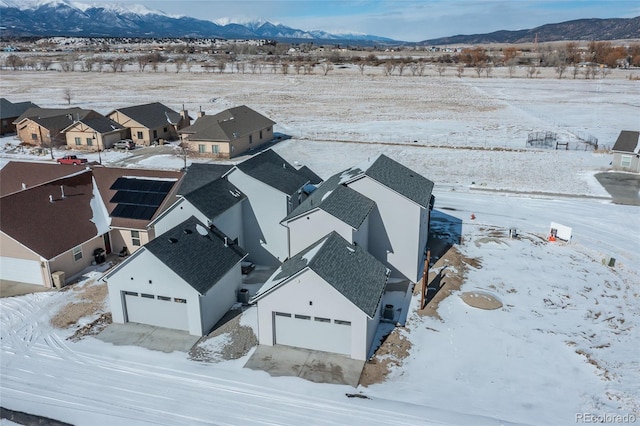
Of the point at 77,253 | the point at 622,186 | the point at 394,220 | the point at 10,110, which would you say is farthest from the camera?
the point at 10,110

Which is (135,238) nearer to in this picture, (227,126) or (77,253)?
(77,253)

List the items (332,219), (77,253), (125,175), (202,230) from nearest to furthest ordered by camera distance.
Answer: (332,219) < (202,230) < (77,253) < (125,175)

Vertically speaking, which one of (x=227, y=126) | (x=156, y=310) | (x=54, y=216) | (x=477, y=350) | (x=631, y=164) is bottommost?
(x=477, y=350)

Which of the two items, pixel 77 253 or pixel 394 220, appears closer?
pixel 394 220

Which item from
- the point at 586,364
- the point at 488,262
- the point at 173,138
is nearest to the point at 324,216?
the point at 488,262

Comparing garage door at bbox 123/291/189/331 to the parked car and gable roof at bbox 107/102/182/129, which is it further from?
gable roof at bbox 107/102/182/129

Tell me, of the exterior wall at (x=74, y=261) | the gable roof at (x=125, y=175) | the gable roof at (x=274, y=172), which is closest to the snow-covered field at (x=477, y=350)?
the exterior wall at (x=74, y=261)

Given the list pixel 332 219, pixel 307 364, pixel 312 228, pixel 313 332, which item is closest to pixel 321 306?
pixel 313 332
